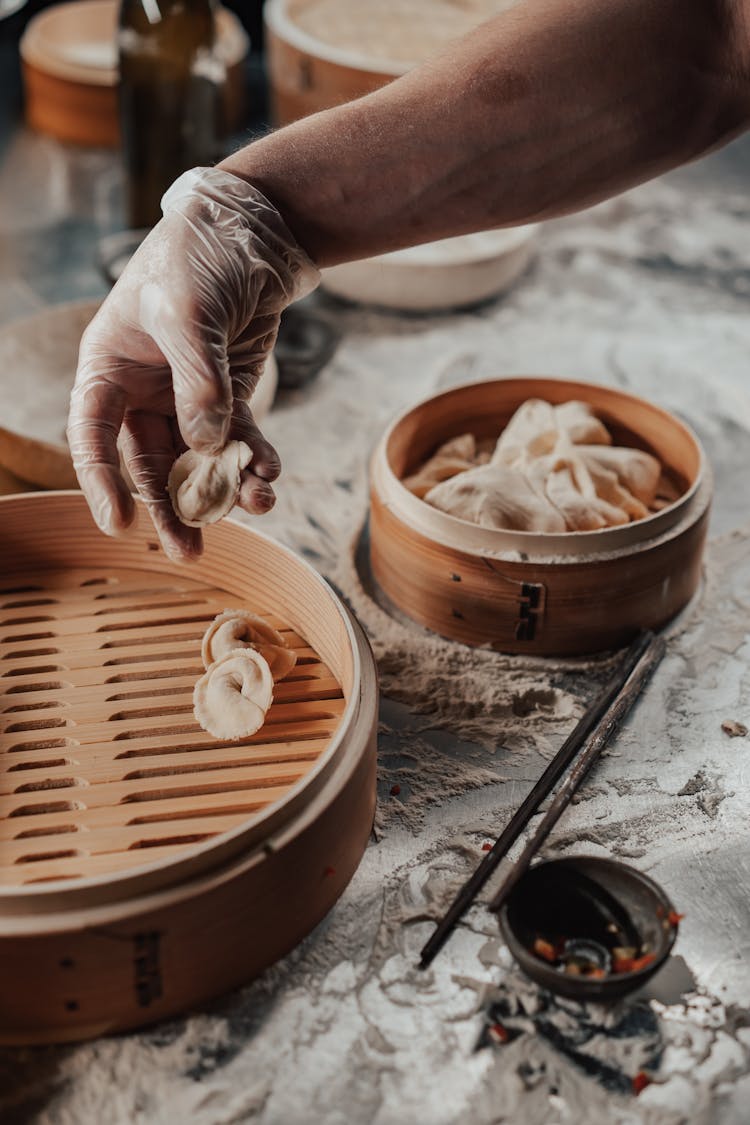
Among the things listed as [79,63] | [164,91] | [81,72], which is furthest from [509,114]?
[79,63]

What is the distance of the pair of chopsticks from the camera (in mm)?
1709

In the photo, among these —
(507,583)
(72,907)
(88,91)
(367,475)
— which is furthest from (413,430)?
(88,91)

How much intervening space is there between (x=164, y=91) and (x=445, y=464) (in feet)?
5.58

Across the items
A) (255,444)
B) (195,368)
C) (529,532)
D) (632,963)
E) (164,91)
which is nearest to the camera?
(632,963)

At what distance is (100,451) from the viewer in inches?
73.6

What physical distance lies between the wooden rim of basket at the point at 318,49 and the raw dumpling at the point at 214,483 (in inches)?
84.1

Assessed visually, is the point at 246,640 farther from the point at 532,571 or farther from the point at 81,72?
the point at 81,72

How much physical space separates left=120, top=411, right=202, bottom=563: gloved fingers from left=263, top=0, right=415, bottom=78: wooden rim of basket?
77.4 inches

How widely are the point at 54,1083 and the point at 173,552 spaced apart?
33.7 inches

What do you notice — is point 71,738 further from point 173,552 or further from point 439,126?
point 439,126

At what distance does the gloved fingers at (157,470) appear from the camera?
1966mm

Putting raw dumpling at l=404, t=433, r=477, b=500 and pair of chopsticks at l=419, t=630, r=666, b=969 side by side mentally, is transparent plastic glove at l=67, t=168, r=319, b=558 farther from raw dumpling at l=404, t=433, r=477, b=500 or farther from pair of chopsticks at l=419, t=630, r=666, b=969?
pair of chopsticks at l=419, t=630, r=666, b=969

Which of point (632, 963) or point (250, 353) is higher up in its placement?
point (250, 353)

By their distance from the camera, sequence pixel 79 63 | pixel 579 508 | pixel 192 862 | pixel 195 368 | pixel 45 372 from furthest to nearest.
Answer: pixel 79 63, pixel 45 372, pixel 579 508, pixel 195 368, pixel 192 862
